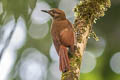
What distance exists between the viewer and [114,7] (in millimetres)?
6180

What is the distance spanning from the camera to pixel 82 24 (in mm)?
2781

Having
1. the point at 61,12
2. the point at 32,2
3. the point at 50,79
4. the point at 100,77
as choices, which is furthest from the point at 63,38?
the point at 50,79

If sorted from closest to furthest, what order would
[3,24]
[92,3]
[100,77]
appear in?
[3,24] < [92,3] < [100,77]

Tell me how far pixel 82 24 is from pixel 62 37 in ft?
0.70

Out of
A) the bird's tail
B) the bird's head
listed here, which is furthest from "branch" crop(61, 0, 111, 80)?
the bird's head

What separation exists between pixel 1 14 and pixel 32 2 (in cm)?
18

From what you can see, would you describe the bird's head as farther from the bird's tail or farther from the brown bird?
the bird's tail

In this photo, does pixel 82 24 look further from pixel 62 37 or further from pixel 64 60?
pixel 64 60

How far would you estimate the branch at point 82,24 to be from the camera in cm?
226

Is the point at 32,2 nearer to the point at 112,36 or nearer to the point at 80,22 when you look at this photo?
the point at 80,22

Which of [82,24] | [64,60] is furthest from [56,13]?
[64,60]

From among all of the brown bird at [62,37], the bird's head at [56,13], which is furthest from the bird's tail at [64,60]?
the bird's head at [56,13]

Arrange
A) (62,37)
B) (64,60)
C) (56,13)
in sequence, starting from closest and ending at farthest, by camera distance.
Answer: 1. (64,60)
2. (62,37)
3. (56,13)

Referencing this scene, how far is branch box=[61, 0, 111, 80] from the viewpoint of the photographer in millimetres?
2264
